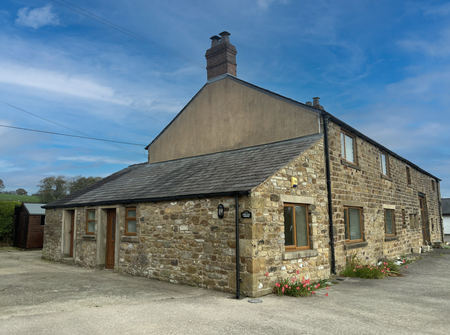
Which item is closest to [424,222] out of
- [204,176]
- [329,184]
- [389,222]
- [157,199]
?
[389,222]

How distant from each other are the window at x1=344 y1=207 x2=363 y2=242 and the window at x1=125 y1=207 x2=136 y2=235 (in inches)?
293

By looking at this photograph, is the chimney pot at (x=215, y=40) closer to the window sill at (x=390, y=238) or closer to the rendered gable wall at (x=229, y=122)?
the rendered gable wall at (x=229, y=122)

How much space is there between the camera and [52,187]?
54.7 meters

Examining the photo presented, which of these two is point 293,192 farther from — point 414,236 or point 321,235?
point 414,236

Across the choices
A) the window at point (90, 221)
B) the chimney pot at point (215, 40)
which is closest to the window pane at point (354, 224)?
the chimney pot at point (215, 40)

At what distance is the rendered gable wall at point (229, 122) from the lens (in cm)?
1141

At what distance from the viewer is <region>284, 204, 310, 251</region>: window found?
8.93m

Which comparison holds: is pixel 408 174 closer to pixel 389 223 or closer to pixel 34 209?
pixel 389 223

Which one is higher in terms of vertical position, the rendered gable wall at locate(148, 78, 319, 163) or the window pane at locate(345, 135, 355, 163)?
the rendered gable wall at locate(148, 78, 319, 163)

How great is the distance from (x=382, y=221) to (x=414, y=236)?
5954mm

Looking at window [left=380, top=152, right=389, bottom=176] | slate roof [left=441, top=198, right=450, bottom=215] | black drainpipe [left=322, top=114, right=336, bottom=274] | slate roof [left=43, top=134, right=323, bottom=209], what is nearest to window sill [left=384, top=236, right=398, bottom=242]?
window [left=380, top=152, right=389, bottom=176]

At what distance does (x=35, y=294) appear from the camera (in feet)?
25.9

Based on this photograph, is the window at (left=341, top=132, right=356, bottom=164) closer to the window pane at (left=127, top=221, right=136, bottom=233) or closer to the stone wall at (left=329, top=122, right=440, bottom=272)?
the stone wall at (left=329, top=122, right=440, bottom=272)

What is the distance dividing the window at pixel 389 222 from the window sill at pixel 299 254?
706 centimetres
